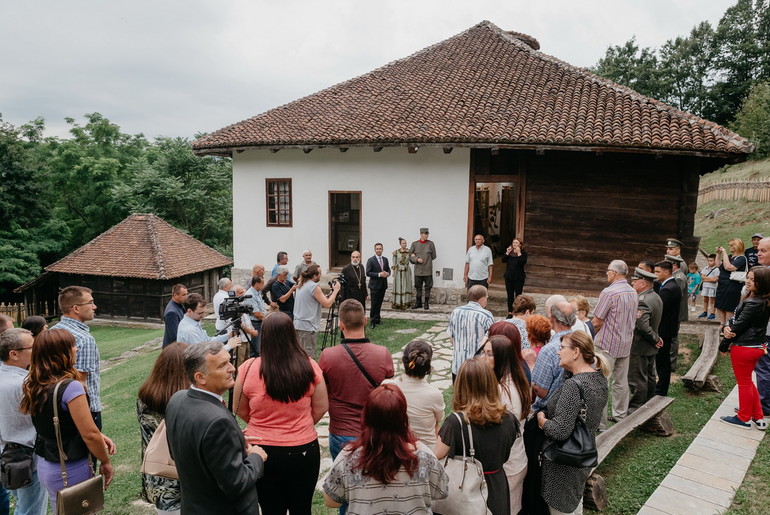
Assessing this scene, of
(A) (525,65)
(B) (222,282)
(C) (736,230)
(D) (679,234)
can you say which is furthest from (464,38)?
(C) (736,230)

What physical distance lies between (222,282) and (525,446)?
527 centimetres

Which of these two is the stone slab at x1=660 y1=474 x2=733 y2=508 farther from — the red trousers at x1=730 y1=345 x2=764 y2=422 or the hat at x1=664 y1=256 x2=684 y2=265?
the hat at x1=664 y1=256 x2=684 y2=265

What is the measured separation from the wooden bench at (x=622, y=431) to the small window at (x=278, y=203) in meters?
10.5

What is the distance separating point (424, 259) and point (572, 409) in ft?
28.3

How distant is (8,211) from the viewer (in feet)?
89.0

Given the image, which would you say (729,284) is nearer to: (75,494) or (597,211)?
(597,211)

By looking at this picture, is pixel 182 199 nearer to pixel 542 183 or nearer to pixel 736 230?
pixel 542 183

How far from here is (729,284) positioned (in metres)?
8.86

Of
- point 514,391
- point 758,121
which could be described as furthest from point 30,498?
point 758,121

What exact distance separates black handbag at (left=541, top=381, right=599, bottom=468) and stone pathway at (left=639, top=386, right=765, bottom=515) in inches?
52.7

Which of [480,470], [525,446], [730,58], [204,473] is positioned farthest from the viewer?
[730,58]

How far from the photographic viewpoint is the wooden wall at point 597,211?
1089 centimetres

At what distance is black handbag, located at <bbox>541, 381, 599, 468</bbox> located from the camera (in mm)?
3359

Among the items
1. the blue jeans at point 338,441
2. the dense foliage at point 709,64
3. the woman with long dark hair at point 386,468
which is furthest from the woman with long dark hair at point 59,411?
the dense foliage at point 709,64
